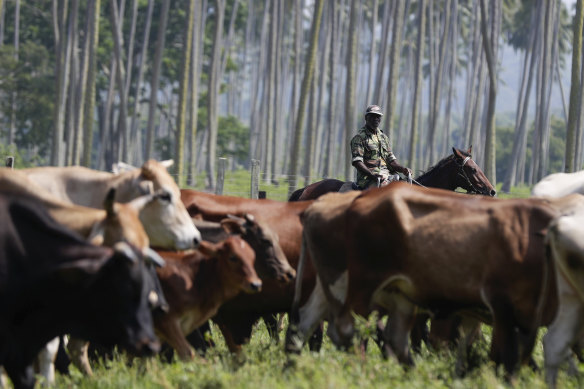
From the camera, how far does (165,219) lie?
8.91 meters

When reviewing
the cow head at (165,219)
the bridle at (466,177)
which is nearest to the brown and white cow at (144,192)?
the cow head at (165,219)

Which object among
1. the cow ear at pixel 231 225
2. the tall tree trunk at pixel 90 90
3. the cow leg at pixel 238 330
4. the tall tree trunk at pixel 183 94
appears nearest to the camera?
the cow ear at pixel 231 225

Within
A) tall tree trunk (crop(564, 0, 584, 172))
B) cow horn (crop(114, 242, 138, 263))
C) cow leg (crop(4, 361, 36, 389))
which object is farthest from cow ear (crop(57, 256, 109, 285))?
tall tree trunk (crop(564, 0, 584, 172))

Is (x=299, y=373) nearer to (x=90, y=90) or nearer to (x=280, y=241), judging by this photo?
(x=280, y=241)

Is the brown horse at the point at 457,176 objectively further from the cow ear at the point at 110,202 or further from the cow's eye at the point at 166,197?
the cow ear at the point at 110,202

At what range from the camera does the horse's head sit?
14.1 m

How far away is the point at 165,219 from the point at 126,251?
8.08 feet

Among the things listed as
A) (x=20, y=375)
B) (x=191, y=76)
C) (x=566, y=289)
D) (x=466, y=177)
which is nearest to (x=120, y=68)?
(x=191, y=76)

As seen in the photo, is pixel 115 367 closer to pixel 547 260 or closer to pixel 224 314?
pixel 224 314

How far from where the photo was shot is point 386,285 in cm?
877

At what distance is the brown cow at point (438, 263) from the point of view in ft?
26.9

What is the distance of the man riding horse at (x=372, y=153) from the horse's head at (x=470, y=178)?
935 mm

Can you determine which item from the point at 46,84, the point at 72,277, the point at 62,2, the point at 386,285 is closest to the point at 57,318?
the point at 72,277

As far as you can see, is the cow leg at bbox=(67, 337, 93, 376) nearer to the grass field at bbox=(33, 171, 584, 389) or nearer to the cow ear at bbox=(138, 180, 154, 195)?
the grass field at bbox=(33, 171, 584, 389)
